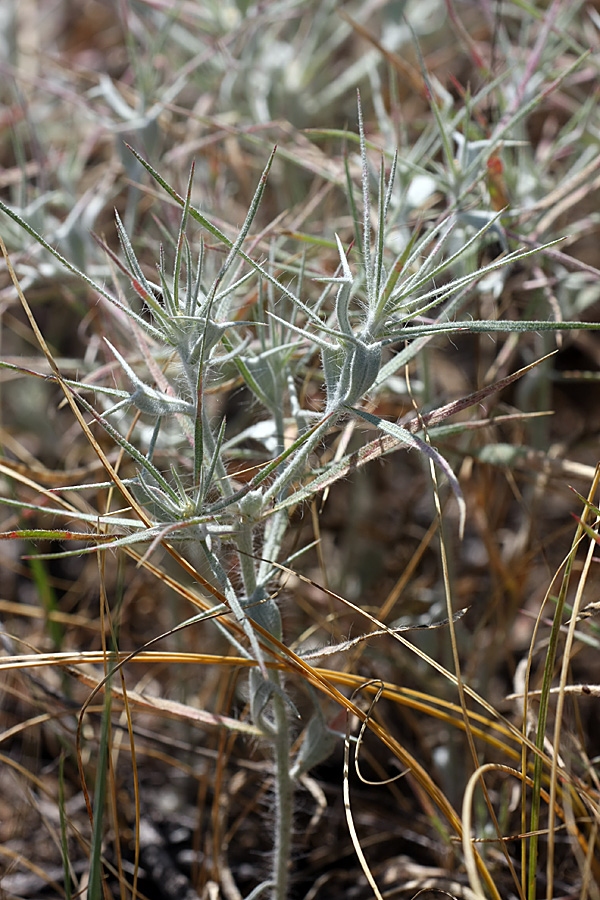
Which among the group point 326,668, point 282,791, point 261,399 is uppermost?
point 261,399

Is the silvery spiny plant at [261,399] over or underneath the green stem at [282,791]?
over

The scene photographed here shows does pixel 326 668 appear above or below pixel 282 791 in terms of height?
below

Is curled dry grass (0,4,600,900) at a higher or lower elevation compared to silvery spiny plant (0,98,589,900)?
lower

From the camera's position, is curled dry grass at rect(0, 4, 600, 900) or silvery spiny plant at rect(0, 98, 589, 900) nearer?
silvery spiny plant at rect(0, 98, 589, 900)

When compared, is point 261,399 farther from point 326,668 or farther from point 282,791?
point 326,668

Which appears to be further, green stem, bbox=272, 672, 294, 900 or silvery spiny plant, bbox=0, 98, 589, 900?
green stem, bbox=272, 672, 294, 900

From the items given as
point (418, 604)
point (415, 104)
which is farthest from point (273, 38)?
point (418, 604)

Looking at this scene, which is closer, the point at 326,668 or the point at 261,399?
the point at 261,399

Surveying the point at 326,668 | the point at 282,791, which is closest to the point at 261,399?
the point at 282,791

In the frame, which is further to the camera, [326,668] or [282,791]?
[326,668]

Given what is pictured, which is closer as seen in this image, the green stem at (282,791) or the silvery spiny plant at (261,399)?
the silvery spiny plant at (261,399)

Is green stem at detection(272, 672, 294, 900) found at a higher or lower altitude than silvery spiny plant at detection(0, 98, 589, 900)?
lower
